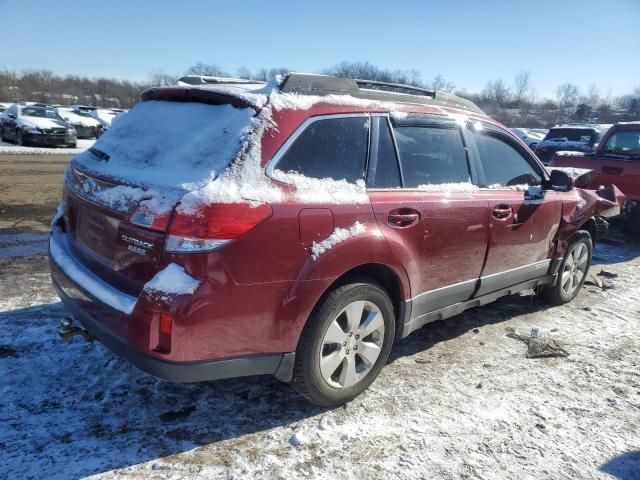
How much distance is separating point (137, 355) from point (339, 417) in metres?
1.27

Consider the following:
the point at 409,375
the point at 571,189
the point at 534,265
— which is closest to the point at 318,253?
the point at 409,375

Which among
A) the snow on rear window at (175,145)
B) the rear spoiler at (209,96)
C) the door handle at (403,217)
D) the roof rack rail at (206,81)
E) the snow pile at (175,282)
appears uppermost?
the roof rack rail at (206,81)

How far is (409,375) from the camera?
3.52 m

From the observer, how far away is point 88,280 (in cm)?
270

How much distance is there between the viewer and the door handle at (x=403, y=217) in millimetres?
3016

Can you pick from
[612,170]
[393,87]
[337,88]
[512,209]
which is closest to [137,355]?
[337,88]

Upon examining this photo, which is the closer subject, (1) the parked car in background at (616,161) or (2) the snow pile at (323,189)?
(2) the snow pile at (323,189)

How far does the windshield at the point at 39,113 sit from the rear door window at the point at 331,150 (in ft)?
→ 68.7

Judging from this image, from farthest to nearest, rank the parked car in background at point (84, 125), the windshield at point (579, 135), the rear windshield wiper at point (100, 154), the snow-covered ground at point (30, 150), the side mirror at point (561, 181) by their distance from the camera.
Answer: the parked car in background at point (84, 125)
the snow-covered ground at point (30, 150)
the windshield at point (579, 135)
the side mirror at point (561, 181)
the rear windshield wiper at point (100, 154)

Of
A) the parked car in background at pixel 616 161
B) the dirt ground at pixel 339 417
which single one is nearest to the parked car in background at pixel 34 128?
the dirt ground at pixel 339 417

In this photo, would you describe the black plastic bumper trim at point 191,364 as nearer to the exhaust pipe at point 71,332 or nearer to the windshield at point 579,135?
the exhaust pipe at point 71,332

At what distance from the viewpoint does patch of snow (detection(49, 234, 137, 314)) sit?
2438 millimetres

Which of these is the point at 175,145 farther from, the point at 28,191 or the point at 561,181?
the point at 28,191

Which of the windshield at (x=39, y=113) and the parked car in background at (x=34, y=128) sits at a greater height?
the windshield at (x=39, y=113)
